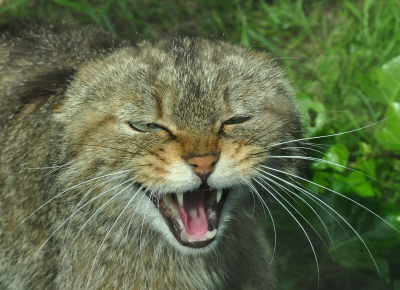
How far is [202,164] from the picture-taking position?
2396 millimetres

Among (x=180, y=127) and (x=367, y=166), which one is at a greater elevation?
(x=180, y=127)

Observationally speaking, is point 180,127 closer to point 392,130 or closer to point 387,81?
point 392,130

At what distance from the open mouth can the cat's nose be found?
0.22 metres

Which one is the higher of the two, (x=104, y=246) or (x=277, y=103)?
(x=277, y=103)

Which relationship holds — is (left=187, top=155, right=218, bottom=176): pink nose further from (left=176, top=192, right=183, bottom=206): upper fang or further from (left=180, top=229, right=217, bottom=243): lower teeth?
(left=180, top=229, right=217, bottom=243): lower teeth

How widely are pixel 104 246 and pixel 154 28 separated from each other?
121 inches

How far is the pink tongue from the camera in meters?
2.63

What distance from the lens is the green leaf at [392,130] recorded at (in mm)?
3834

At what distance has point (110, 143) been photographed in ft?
8.61

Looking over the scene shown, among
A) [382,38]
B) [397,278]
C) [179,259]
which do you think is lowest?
[397,278]

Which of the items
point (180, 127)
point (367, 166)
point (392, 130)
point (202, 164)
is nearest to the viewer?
point (202, 164)

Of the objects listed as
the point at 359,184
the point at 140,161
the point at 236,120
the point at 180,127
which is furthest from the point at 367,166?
the point at 140,161

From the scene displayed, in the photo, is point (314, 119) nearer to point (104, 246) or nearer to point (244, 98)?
point (244, 98)

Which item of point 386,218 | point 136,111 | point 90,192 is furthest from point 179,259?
point 386,218
